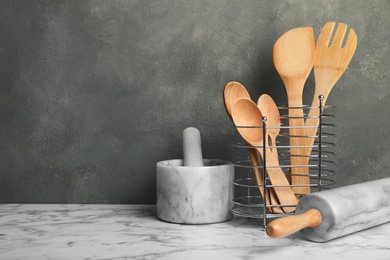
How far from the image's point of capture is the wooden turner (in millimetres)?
1003

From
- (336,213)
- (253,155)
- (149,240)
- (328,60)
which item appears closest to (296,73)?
(328,60)

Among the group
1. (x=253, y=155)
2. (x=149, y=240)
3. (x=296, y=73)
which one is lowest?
(x=149, y=240)

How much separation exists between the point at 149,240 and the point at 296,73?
1.37 ft

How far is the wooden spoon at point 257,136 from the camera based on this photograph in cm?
96

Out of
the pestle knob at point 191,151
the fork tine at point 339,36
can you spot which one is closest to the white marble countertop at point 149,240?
the pestle knob at point 191,151

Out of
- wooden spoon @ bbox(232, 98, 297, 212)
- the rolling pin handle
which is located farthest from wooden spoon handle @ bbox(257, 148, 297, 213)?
the rolling pin handle

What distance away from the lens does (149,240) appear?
88cm

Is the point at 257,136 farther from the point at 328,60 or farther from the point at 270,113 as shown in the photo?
the point at 328,60

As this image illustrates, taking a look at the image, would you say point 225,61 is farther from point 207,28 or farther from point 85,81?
point 85,81

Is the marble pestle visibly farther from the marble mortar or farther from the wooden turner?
the wooden turner

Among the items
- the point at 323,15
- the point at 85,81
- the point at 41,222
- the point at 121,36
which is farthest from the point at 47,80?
the point at 323,15

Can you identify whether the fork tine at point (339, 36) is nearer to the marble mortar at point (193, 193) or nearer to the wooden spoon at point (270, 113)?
the wooden spoon at point (270, 113)

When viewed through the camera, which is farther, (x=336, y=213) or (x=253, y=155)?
(x=253, y=155)

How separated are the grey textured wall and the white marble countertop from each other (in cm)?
14
